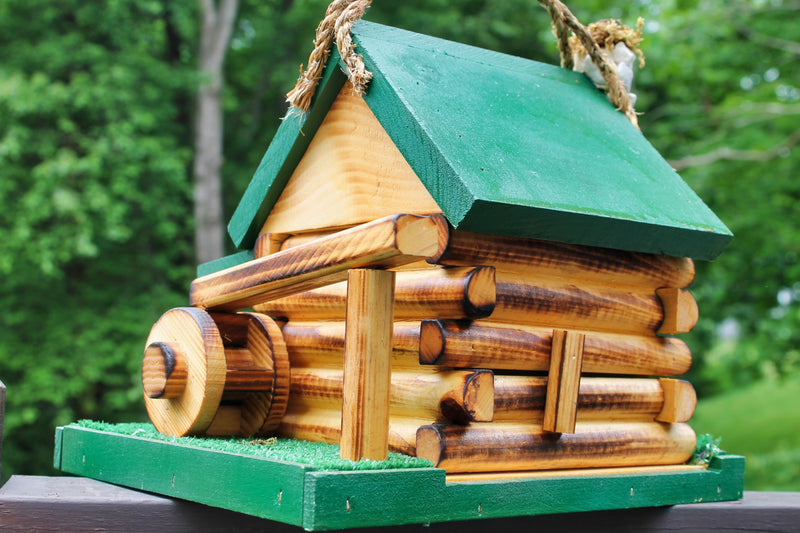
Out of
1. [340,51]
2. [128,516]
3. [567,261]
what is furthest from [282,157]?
[128,516]

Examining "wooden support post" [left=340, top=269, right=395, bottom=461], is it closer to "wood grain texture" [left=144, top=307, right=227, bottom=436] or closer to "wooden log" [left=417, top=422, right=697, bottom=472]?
"wooden log" [left=417, top=422, right=697, bottom=472]

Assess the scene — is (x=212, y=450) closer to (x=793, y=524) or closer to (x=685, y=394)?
(x=685, y=394)

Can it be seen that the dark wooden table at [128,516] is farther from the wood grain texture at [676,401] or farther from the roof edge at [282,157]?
the roof edge at [282,157]

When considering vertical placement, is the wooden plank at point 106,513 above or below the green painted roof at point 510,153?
below

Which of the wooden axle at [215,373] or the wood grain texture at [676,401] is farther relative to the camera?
the wood grain texture at [676,401]

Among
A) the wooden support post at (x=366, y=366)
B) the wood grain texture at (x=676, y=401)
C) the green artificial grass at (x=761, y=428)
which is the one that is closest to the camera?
the wooden support post at (x=366, y=366)

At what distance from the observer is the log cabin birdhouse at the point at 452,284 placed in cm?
213

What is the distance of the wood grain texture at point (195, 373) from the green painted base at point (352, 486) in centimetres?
13

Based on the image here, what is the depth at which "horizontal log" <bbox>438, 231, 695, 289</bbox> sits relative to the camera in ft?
7.34

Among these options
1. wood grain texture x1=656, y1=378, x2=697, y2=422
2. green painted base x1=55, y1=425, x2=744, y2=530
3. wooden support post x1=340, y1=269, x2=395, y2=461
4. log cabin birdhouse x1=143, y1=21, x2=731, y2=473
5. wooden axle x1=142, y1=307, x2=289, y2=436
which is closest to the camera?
green painted base x1=55, y1=425, x2=744, y2=530

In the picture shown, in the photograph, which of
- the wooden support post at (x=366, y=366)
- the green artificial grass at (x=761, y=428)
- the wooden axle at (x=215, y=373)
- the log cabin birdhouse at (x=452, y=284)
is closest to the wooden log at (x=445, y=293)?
the log cabin birdhouse at (x=452, y=284)

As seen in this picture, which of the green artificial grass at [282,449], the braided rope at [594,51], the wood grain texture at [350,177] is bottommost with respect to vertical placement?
the green artificial grass at [282,449]

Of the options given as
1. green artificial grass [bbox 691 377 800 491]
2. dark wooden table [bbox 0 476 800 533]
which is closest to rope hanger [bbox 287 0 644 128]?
dark wooden table [bbox 0 476 800 533]

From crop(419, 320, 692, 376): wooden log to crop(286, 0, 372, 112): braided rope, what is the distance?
75 centimetres
